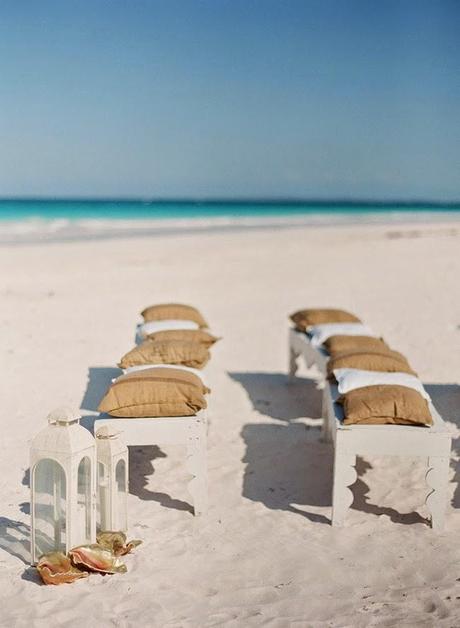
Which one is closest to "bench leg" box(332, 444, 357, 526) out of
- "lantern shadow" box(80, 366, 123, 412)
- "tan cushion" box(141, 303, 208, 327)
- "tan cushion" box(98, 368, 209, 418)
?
"tan cushion" box(98, 368, 209, 418)

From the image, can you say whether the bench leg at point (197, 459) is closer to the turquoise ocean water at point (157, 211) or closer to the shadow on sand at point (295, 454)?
the shadow on sand at point (295, 454)

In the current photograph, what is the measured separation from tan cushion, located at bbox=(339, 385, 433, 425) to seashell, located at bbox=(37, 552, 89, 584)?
1.71 m

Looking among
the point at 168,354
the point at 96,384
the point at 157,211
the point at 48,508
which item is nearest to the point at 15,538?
the point at 48,508

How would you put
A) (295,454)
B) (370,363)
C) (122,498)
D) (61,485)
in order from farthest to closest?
(295,454) → (370,363) → (122,498) → (61,485)

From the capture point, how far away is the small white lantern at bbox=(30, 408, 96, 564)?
12.1 ft

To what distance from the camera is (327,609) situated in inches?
136

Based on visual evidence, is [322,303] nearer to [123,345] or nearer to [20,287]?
[123,345]

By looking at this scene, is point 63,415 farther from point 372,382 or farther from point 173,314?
point 173,314

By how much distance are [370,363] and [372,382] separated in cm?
63

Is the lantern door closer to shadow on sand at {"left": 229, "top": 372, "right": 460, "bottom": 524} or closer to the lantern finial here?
the lantern finial

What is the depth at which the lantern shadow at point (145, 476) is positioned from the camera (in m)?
4.79

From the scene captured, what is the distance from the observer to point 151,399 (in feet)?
15.0

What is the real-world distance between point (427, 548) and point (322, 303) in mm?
8963

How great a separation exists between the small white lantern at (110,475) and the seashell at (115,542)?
0.12 metres
